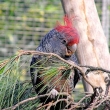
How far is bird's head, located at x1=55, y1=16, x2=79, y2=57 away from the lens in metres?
2.16

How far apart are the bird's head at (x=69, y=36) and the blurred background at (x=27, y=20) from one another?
2351 mm

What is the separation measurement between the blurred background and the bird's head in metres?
2.35

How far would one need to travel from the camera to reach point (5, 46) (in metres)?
4.59

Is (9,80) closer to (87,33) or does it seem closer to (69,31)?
(69,31)

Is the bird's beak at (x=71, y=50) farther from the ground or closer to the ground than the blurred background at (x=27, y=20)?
closer to the ground

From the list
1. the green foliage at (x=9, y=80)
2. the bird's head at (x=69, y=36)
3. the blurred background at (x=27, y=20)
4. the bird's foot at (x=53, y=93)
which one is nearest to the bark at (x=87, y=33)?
the bird's head at (x=69, y=36)

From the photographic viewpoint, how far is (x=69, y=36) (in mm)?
2178

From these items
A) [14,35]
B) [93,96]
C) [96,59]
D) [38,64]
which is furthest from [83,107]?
[14,35]

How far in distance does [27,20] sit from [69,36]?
8.05 feet

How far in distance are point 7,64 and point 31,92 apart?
1.50 feet

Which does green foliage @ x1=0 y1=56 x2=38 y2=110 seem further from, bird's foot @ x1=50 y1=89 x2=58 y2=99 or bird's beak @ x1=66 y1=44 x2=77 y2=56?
bird's beak @ x1=66 y1=44 x2=77 y2=56

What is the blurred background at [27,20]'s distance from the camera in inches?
181

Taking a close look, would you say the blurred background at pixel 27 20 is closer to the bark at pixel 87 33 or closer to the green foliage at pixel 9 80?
the bark at pixel 87 33

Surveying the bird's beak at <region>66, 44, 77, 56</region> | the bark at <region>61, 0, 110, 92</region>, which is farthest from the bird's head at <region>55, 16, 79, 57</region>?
the bark at <region>61, 0, 110, 92</region>
